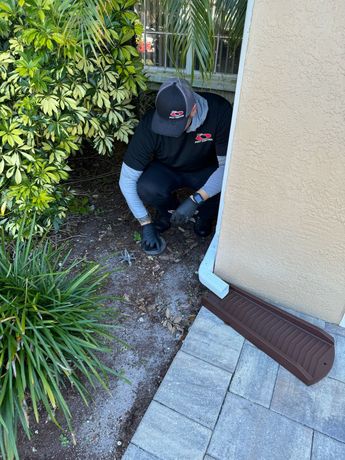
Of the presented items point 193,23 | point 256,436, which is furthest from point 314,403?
point 193,23

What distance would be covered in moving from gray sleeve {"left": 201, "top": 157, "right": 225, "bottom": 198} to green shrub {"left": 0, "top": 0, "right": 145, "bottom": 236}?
2.37ft

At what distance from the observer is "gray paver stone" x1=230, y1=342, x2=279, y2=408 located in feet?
5.74

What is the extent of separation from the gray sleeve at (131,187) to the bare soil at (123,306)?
289mm

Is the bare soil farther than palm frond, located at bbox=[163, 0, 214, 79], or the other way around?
palm frond, located at bbox=[163, 0, 214, 79]

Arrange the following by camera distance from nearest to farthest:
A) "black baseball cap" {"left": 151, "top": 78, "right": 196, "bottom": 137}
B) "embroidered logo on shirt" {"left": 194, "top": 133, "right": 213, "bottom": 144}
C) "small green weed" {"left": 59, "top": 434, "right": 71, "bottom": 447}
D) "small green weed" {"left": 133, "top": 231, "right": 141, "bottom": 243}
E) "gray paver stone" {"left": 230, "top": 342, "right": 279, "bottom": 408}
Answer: "small green weed" {"left": 59, "top": 434, "right": 71, "bottom": 447} < "gray paver stone" {"left": 230, "top": 342, "right": 279, "bottom": 408} < "black baseball cap" {"left": 151, "top": 78, "right": 196, "bottom": 137} < "embroidered logo on shirt" {"left": 194, "top": 133, "right": 213, "bottom": 144} < "small green weed" {"left": 133, "top": 231, "right": 141, "bottom": 243}

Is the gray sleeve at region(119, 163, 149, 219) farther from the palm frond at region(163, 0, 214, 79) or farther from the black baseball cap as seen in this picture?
the palm frond at region(163, 0, 214, 79)

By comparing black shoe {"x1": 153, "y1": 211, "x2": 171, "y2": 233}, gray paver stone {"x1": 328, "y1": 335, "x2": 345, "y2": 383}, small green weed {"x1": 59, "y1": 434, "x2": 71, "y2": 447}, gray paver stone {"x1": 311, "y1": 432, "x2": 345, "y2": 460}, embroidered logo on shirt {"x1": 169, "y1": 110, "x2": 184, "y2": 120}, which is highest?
embroidered logo on shirt {"x1": 169, "y1": 110, "x2": 184, "y2": 120}

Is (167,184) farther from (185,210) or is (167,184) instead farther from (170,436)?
(170,436)

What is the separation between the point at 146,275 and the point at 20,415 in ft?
3.86

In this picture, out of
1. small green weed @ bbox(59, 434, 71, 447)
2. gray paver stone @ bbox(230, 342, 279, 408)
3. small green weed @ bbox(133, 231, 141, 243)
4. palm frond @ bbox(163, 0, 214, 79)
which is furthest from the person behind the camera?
small green weed @ bbox(133, 231, 141, 243)

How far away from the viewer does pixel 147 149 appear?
240cm

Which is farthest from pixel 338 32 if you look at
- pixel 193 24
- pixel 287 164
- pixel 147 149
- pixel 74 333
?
pixel 74 333

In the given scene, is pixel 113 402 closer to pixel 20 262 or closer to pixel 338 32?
pixel 20 262

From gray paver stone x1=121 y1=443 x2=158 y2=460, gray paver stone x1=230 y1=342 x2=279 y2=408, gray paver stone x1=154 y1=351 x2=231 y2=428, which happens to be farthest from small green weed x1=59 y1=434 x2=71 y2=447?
gray paver stone x1=230 y1=342 x2=279 y2=408
